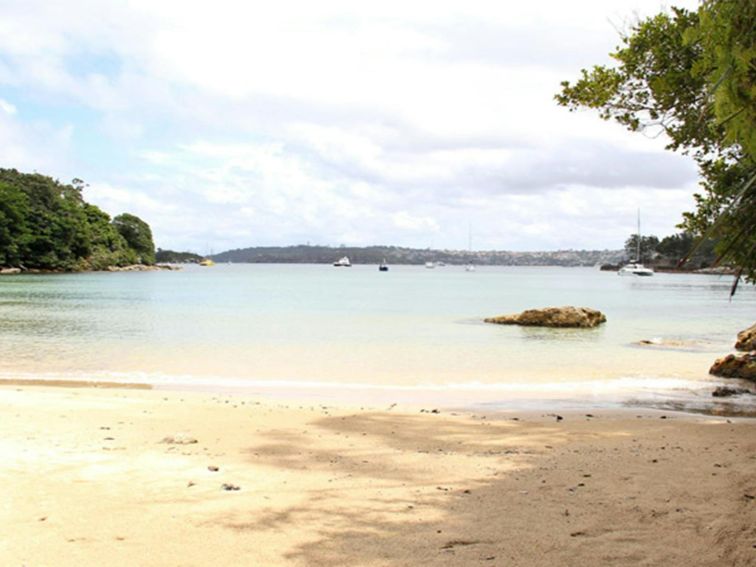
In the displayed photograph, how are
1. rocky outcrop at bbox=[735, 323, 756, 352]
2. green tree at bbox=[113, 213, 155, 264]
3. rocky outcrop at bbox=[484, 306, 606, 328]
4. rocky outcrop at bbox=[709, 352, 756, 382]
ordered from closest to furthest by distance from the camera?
rocky outcrop at bbox=[709, 352, 756, 382]
rocky outcrop at bbox=[735, 323, 756, 352]
rocky outcrop at bbox=[484, 306, 606, 328]
green tree at bbox=[113, 213, 155, 264]

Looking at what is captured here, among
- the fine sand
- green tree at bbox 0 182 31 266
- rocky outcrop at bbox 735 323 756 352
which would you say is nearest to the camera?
the fine sand

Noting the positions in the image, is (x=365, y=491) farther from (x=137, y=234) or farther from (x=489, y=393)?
(x=137, y=234)

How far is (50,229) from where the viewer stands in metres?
91.8

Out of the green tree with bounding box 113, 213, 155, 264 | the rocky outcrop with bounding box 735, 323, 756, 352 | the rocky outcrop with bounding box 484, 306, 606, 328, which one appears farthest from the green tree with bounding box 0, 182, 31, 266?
the rocky outcrop with bounding box 735, 323, 756, 352

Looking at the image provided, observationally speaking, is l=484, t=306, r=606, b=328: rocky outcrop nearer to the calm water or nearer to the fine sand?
the calm water

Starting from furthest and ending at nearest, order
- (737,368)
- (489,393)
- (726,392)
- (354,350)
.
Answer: (354,350), (737,368), (489,393), (726,392)

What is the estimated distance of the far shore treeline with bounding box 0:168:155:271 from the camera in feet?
280

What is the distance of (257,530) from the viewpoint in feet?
15.0

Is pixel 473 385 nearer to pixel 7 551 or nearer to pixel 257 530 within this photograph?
pixel 257 530

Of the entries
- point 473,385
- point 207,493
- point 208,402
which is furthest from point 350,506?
point 473,385

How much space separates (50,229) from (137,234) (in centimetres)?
4064

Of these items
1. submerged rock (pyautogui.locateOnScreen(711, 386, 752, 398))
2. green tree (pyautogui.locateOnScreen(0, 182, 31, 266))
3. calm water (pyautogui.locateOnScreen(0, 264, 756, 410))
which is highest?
green tree (pyautogui.locateOnScreen(0, 182, 31, 266))

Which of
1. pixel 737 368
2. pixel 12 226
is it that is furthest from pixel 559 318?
pixel 12 226

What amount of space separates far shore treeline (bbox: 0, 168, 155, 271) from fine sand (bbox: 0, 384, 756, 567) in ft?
283
